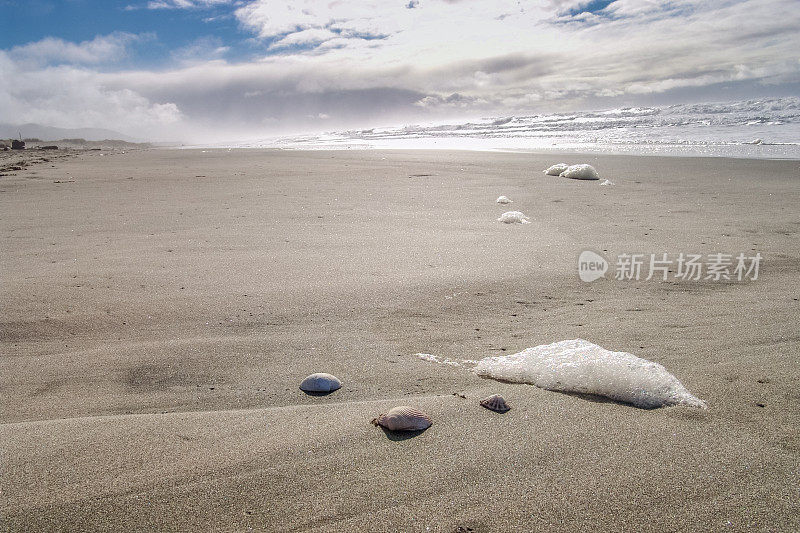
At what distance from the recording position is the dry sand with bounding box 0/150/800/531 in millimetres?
1291

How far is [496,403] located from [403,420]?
0.35 meters

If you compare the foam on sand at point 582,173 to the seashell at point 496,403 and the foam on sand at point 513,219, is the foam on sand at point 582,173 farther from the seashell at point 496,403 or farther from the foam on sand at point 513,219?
the seashell at point 496,403

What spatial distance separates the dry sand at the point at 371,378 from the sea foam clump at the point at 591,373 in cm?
7

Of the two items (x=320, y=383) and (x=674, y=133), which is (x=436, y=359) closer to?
(x=320, y=383)

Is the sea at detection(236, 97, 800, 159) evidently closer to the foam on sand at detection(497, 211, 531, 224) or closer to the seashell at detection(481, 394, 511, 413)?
the foam on sand at detection(497, 211, 531, 224)

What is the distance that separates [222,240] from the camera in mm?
4004

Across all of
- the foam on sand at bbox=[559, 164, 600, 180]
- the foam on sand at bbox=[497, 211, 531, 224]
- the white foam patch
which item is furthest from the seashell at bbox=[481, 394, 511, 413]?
the foam on sand at bbox=[559, 164, 600, 180]

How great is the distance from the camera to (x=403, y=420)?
63.2 inches

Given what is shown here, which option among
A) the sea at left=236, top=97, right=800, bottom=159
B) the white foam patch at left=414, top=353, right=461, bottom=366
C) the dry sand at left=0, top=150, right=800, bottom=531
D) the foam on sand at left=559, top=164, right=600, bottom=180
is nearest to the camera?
the dry sand at left=0, top=150, right=800, bottom=531

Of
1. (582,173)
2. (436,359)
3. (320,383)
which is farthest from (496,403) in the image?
(582,173)

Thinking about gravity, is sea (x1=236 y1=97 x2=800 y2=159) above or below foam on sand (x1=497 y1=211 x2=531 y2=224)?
above

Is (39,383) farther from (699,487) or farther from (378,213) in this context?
(378,213)

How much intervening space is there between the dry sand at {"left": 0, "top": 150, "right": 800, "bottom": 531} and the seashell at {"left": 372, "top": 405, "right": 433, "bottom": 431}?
5 cm

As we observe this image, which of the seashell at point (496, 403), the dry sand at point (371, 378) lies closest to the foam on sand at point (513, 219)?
the dry sand at point (371, 378)
